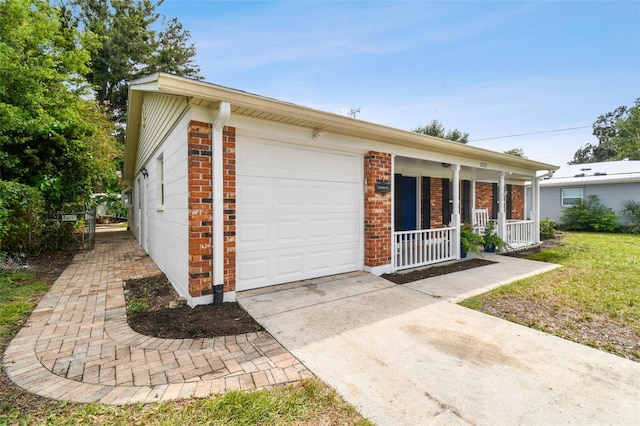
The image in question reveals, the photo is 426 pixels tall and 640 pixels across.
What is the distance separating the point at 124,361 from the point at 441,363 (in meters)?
2.77

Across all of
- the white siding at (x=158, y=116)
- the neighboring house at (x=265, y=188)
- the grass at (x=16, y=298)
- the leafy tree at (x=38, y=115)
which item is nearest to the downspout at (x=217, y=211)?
the neighboring house at (x=265, y=188)

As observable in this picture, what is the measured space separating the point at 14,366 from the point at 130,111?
22.2 feet

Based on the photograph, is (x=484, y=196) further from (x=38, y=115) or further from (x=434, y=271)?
(x=38, y=115)

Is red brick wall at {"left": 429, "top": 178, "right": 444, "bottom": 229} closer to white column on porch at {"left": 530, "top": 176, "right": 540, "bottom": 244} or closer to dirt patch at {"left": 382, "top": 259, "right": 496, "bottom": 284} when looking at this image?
dirt patch at {"left": 382, "top": 259, "right": 496, "bottom": 284}

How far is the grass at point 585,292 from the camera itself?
3.86 metres

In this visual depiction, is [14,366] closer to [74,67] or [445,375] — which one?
[445,375]

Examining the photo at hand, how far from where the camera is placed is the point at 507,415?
201 centimetres

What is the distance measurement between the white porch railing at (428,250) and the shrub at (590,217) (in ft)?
38.9

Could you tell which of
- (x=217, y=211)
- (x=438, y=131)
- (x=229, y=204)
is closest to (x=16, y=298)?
(x=217, y=211)

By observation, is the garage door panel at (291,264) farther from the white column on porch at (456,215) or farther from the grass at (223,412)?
the white column on porch at (456,215)

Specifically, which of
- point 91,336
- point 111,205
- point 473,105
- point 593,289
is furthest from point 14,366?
point 111,205

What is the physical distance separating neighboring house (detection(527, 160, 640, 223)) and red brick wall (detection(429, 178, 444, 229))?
35.3 feet

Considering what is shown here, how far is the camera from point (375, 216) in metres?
5.79

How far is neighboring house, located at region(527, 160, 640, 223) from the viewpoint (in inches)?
568
